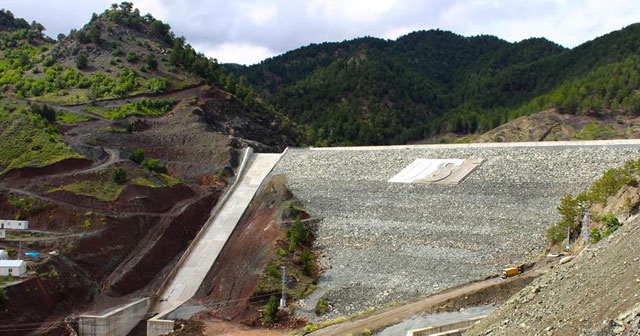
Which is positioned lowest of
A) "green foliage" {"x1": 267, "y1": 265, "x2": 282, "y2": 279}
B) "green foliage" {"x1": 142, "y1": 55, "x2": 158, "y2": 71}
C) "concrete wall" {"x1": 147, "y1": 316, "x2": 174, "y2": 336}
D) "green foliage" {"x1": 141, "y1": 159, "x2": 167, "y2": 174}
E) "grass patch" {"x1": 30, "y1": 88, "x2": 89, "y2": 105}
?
"concrete wall" {"x1": 147, "y1": 316, "x2": 174, "y2": 336}

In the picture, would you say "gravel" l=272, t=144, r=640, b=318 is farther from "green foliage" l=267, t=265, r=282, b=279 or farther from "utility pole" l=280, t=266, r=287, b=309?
"green foliage" l=267, t=265, r=282, b=279

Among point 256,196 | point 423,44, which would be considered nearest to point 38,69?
point 256,196

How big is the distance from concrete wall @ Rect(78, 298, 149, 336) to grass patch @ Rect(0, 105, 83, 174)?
14131mm

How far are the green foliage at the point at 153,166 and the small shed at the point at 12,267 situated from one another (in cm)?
1488

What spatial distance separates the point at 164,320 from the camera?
29.4 m

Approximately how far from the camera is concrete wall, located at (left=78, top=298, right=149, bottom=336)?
1130 inches

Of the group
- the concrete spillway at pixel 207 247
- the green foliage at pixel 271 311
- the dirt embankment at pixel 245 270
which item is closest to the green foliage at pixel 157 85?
the concrete spillway at pixel 207 247

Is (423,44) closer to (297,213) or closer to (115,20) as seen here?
(115,20)

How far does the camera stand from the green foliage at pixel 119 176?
3944 centimetres

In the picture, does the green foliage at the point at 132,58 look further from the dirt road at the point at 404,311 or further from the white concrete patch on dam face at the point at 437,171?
the dirt road at the point at 404,311

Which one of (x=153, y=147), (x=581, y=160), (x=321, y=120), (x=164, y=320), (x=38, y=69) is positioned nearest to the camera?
(x=164, y=320)

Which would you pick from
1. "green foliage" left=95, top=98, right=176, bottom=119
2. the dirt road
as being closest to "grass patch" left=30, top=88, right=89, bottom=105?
"green foliage" left=95, top=98, right=176, bottom=119

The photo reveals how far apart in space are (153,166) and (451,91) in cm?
9151

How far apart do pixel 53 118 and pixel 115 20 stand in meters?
27.6
